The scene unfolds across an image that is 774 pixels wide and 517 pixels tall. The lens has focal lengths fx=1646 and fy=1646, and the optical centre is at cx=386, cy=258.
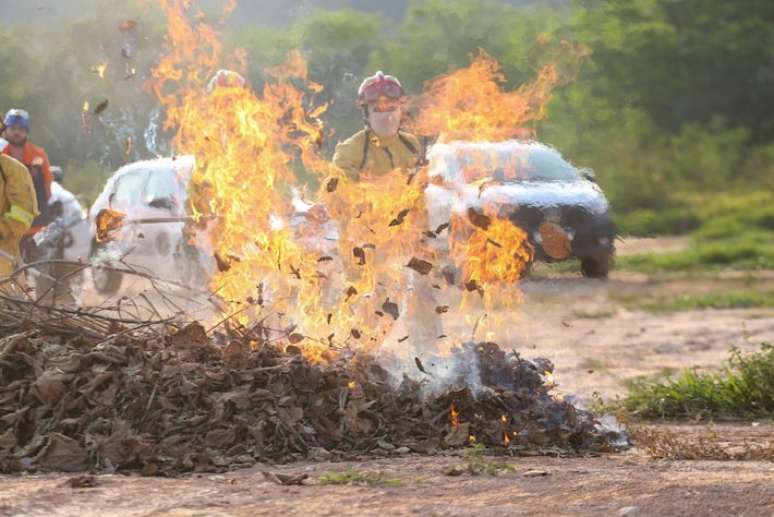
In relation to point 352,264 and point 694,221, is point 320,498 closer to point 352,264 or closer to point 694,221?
point 352,264

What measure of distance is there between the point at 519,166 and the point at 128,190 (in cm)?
678

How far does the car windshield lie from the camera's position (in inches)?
388

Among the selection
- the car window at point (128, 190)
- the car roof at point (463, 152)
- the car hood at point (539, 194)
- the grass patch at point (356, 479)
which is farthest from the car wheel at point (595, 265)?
the grass patch at point (356, 479)

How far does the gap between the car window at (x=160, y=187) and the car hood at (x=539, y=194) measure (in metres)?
5.47

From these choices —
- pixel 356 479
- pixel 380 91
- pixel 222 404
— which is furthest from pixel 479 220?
pixel 356 479

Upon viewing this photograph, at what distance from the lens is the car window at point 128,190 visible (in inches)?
648

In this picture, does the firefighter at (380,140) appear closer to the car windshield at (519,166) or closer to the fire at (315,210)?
the fire at (315,210)

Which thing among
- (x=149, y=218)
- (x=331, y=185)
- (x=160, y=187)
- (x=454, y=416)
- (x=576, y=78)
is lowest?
(x=454, y=416)

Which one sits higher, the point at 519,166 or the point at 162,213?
the point at 162,213

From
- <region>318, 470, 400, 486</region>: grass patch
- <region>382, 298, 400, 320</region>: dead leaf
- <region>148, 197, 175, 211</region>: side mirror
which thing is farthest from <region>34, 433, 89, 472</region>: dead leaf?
<region>148, 197, 175, 211</region>: side mirror

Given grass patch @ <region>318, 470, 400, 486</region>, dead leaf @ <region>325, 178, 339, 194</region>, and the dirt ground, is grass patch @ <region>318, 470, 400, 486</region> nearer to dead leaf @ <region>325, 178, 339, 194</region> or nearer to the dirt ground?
the dirt ground

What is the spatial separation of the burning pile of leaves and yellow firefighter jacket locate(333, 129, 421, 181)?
64.6 inches

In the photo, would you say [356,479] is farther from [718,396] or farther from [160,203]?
[160,203]

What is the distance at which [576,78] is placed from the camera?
16.6 metres
